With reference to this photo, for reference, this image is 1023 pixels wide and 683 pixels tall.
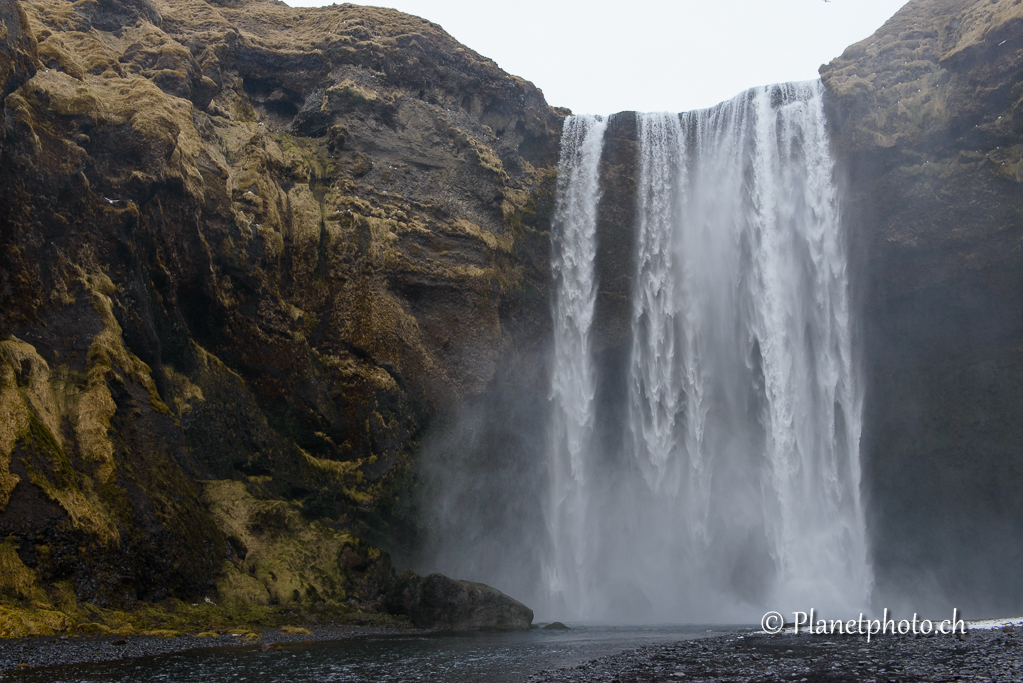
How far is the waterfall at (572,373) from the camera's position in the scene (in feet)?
97.5

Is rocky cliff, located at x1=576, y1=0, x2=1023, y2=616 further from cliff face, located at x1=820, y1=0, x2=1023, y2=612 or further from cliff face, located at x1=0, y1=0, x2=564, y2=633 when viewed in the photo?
cliff face, located at x1=0, y1=0, x2=564, y2=633

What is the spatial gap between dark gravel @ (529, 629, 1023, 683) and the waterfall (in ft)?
46.7

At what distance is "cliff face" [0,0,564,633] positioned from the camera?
16703mm

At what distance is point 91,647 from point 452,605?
1034 centimetres

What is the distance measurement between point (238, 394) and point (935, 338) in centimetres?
2600

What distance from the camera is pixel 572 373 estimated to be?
104 ft

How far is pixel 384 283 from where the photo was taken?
2728cm

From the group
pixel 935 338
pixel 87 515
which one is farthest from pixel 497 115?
pixel 87 515

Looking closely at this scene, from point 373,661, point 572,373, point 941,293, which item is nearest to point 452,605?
point 373,661

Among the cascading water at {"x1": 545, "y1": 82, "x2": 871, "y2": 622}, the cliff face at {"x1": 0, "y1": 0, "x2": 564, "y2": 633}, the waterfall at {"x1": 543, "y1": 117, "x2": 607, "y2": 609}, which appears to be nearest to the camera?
the cliff face at {"x1": 0, "y1": 0, "x2": 564, "y2": 633}

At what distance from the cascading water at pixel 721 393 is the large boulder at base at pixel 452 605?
24.8 ft

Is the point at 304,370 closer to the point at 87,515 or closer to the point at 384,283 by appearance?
the point at 384,283

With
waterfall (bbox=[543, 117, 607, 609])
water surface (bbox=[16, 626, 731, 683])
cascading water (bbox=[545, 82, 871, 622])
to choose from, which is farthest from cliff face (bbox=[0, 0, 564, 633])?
cascading water (bbox=[545, 82, 871, 622])

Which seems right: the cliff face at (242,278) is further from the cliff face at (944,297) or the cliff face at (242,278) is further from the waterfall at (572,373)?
the cliff face at (944,297)
